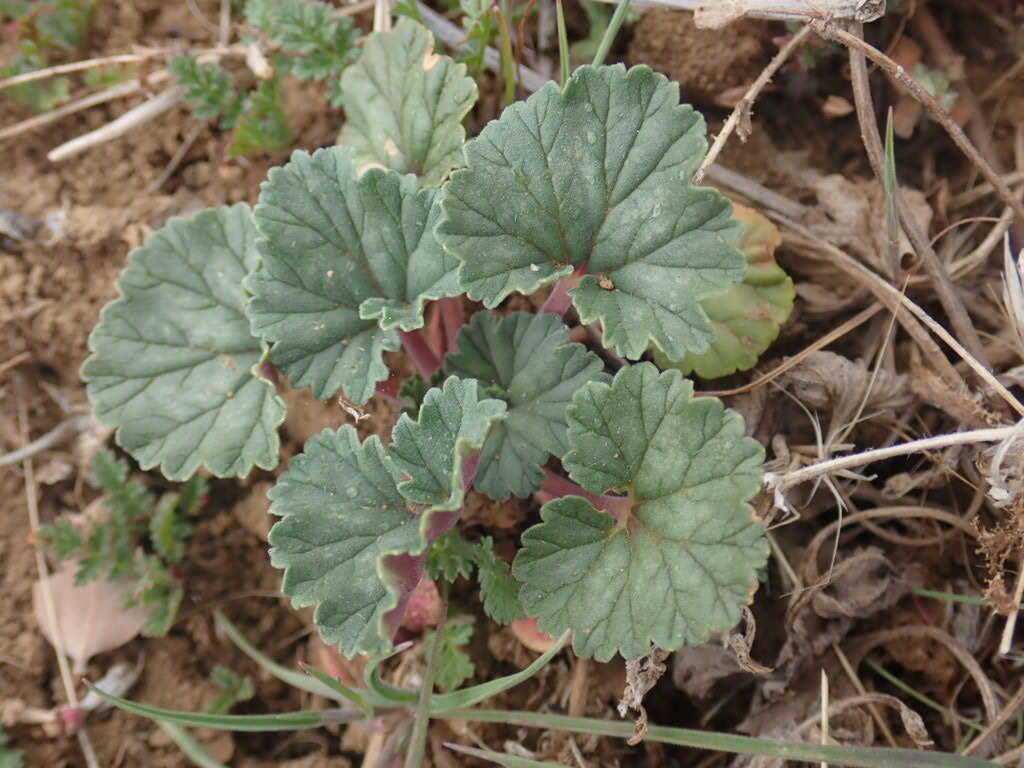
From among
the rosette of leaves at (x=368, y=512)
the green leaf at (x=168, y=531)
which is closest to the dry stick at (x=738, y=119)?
the rosette of leaves at (x=368, y=512)

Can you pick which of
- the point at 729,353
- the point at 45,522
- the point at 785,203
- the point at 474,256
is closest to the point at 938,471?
the point at 729,353

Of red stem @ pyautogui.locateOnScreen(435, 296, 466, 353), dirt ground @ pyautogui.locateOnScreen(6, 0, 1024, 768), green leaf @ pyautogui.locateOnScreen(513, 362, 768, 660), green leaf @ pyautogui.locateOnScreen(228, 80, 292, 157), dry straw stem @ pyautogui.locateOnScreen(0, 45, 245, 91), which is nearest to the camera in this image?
green leaf @ pyautogui.locateOnScreen(513, 362, 768, 660)

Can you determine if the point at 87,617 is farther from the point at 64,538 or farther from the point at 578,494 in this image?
the point at 578,494

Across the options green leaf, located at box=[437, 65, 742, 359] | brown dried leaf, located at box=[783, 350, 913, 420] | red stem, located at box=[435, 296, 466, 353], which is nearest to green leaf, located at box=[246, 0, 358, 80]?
red stem, located at box=[435, 296, 466, 353]

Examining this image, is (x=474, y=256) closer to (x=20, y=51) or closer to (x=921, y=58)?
(x=921, y=58)

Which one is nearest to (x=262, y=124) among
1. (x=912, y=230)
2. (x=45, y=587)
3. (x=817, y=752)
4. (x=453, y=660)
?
(x=45, y=587)

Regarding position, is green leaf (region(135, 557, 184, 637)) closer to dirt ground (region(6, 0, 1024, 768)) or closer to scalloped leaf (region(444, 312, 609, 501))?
dirt ground (region(6, 0, 1024, 768))
